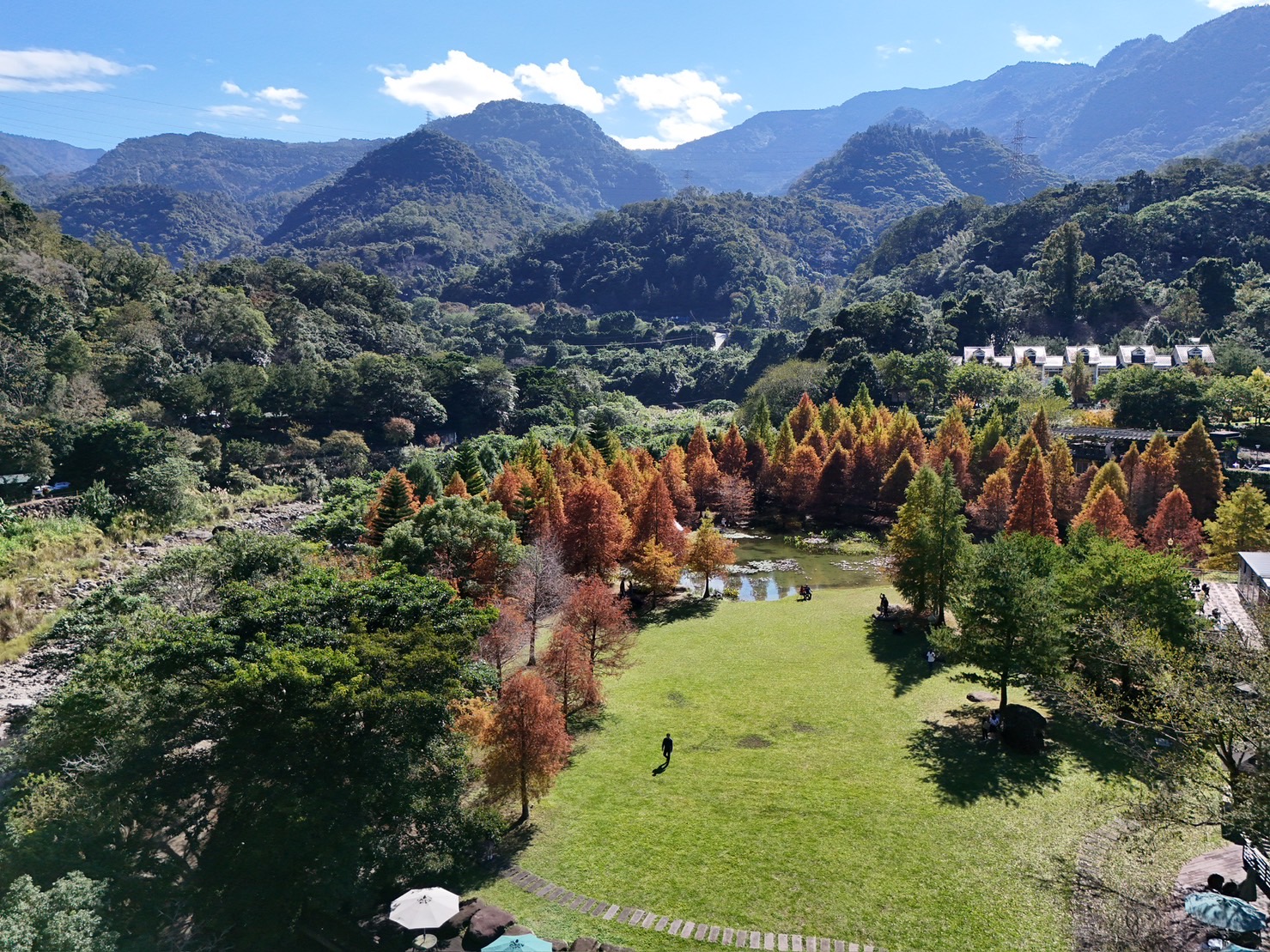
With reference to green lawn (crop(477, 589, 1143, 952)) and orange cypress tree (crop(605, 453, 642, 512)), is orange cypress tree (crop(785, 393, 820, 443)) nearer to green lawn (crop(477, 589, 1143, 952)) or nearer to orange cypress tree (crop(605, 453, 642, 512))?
orange cypress tree (crop(605, 453, 642, 512))

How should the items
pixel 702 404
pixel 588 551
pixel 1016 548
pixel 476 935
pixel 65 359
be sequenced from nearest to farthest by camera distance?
pixel 476 935 → pixel 1016 548 → pixel 588 551 → pixel 65 359 → pixel 702 404

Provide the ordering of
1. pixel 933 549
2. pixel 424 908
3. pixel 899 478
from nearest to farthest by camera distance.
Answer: pixel 424 908 → pixel 933 549 → pixel 899 478

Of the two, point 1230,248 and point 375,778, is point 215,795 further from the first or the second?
point 1230,248

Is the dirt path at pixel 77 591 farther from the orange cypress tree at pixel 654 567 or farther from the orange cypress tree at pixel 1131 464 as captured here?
the orange cypress tree at pixel 1131 464

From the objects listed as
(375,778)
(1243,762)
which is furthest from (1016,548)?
(375,778)

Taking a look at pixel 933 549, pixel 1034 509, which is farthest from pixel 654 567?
pixel 1034 509

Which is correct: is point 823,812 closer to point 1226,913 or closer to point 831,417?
point 1226,913
